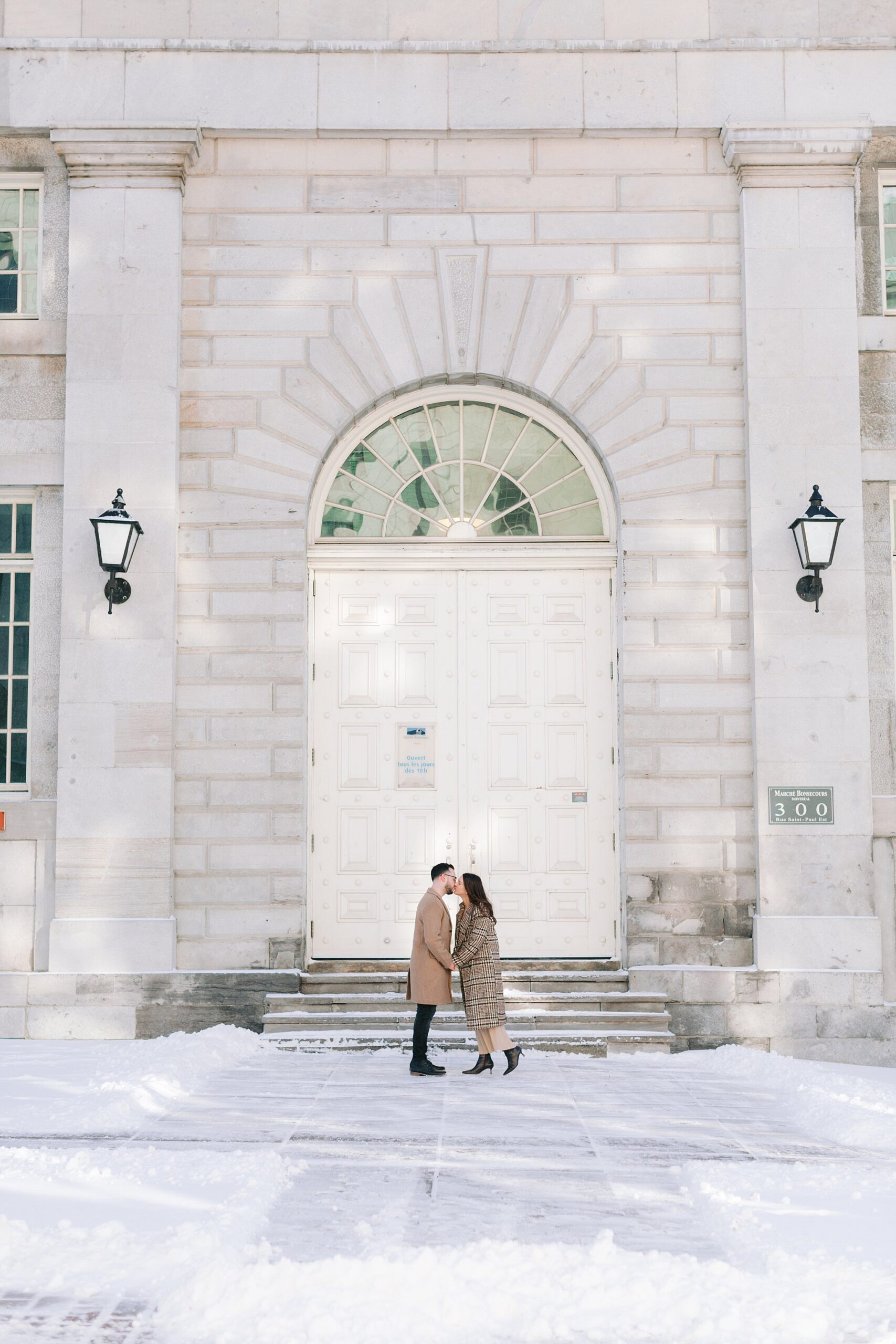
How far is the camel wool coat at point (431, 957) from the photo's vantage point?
879 cm

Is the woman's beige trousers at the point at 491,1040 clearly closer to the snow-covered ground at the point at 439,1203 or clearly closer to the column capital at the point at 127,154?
the snow-covered ground at the point at 439,1203

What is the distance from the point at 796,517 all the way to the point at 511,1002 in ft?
15.2

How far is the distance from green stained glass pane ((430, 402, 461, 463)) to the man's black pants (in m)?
4.77

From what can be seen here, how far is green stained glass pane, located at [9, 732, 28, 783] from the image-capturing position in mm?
10648

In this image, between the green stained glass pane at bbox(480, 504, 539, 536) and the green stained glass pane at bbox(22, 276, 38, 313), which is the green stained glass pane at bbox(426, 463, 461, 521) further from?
the green stained glass pane at bbox(22, 276, 38, 313)

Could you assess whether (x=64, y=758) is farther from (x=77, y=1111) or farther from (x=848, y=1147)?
(x=848, y=1147)

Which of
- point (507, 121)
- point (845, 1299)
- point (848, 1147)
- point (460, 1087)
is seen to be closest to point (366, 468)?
point (507, 121)

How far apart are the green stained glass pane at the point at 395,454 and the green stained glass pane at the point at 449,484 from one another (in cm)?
16

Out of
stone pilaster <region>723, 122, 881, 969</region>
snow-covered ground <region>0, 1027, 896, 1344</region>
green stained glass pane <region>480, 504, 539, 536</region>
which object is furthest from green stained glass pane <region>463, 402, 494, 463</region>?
snow-covered ground <region>0, 1027, 896, 1344</region>

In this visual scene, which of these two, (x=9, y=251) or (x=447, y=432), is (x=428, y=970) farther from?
(x=9, y=251)

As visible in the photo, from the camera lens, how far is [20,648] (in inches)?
423

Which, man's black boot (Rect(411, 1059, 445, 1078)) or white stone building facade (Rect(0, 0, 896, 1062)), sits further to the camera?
white stone building facade (Rect(0, 0, 896, 1062))

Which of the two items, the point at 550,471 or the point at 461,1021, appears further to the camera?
the point at 550,471

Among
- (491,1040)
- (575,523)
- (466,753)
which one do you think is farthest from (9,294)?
(491,1040)
